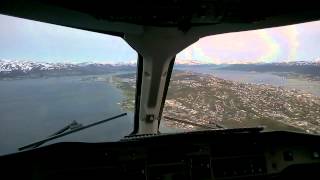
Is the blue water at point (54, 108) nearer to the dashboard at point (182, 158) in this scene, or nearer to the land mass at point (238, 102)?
the land mass at point (238, 102)

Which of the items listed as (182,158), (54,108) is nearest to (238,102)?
(182,158)

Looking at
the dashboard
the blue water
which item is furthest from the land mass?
the dashboard

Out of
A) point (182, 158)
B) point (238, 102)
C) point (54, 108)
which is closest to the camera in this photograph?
point (182, 158)

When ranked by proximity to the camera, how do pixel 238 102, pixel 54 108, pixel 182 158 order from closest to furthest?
pixel 182 158
pixel 238 102
pixel 54 108

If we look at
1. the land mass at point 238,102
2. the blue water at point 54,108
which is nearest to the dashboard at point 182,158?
the land mass at point 238,102

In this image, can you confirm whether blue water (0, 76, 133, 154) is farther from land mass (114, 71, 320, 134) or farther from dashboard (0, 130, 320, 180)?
dashboard (0, 130, 320, 180)

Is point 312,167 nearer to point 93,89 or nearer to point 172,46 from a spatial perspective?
point 172,46

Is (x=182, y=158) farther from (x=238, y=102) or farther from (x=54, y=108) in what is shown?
(x=54, y=108)

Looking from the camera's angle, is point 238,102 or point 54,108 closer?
point 238,102
